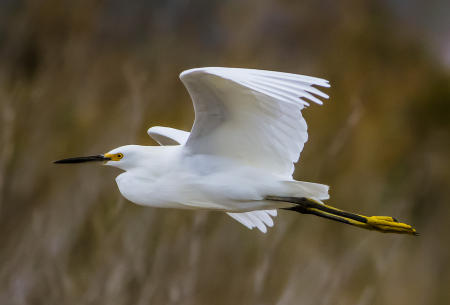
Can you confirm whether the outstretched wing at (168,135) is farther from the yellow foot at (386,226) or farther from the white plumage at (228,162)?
the yellow foot at (386,226)

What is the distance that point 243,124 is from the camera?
244cm

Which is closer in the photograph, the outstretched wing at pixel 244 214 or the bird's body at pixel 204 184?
the bird's body at pixel 204 184

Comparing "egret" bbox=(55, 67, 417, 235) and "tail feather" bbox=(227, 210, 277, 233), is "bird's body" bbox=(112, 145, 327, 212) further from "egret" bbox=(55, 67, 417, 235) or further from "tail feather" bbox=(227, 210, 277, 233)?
"tail feather" bbox=(227, 210, 277, 233)

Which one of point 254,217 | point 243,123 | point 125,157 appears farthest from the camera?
point 254,217

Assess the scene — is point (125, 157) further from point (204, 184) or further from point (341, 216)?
point (341, 216)

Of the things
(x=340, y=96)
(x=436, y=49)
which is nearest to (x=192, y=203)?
(x=340, y=96)

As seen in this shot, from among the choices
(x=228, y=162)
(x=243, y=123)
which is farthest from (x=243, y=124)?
(x=228, y=162)

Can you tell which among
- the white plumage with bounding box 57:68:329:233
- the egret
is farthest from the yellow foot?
the white plumage with bounding box 57:68:329:233

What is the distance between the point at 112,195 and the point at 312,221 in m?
1.48

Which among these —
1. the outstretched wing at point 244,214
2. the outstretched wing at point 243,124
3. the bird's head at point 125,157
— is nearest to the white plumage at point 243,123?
the outstretched wing at point 243,124

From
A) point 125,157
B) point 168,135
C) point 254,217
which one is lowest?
point 254,217

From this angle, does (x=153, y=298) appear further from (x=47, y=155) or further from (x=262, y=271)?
(x=47, y=155)

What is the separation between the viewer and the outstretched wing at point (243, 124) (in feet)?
7.36

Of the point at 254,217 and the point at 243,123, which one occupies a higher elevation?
the point at 243,123
